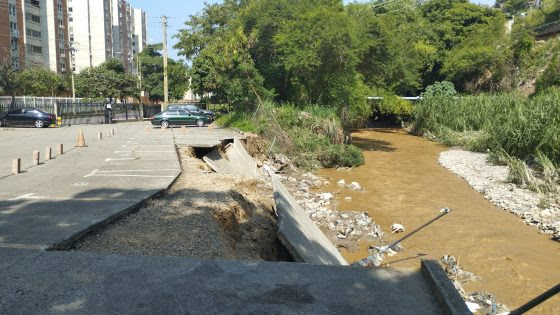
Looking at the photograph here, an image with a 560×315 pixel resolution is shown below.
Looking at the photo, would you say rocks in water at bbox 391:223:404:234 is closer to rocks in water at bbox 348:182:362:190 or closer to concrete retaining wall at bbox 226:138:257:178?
rocks in water at bbox 348:182:362:190

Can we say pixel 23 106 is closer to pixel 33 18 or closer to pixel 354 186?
pixel 354 186

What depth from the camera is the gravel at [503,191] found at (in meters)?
12.4

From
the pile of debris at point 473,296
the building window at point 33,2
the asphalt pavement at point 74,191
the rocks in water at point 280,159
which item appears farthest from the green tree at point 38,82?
the pile of debris at point 473,296

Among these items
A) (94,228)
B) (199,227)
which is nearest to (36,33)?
(94,228)

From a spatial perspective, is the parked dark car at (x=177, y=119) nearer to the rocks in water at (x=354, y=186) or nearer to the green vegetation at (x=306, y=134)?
the green vegetation at (x=306, y=134)

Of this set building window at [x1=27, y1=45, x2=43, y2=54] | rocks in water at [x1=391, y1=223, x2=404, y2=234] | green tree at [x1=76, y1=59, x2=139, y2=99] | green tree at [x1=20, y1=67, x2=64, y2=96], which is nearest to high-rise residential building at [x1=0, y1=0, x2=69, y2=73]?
building window at [x1=27, y1=45, x2=43, y2=54]

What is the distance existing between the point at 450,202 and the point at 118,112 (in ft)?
140

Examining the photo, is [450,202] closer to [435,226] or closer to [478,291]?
[435,226]

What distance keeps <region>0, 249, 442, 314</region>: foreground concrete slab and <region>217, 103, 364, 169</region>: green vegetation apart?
16.3 meters

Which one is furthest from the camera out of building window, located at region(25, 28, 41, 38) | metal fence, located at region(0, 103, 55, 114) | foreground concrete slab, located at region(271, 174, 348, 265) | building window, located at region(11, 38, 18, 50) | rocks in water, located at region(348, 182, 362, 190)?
building window, located at region(25, 28, 41, 38)

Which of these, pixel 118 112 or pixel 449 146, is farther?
pixel 118 112

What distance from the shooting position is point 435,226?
12.3m

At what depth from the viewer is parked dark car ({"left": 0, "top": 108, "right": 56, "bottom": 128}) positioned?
106ft

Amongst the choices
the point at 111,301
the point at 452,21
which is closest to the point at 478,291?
the point at 111,301
